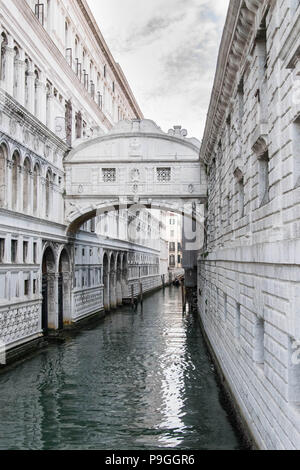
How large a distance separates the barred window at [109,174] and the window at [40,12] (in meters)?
5.40

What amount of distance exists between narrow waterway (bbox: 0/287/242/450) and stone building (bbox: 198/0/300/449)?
0.83 metres

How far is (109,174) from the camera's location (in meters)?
19.6

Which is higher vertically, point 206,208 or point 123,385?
point 206,208

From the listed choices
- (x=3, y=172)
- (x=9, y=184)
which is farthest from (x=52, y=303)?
(x=3, y=172)

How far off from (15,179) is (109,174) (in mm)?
5276

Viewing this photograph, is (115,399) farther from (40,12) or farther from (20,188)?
(40,12)

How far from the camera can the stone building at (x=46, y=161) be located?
14125mm

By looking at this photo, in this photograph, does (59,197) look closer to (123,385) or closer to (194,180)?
(194,180)

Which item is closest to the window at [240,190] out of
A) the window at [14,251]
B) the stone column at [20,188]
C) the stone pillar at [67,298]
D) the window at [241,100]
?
the window at [241,100]

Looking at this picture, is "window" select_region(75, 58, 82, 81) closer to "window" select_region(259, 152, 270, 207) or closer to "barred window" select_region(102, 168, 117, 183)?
"barred window" select_region(102, 168, 117, 183)

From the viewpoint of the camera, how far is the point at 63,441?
847 cm

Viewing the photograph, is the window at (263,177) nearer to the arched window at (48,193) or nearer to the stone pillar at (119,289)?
the arched window at (48,193)
